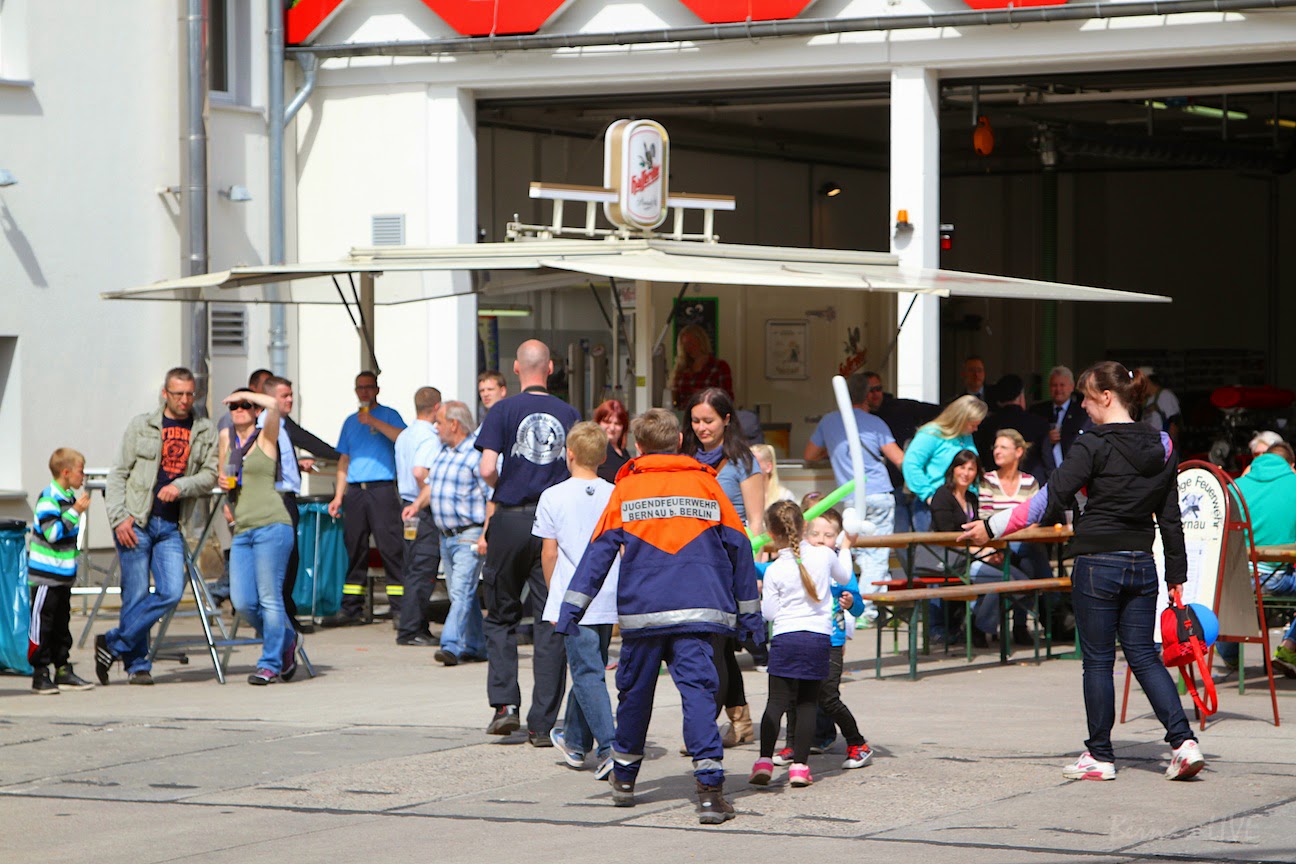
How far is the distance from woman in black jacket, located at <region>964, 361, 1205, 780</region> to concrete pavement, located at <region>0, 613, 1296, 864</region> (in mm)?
350

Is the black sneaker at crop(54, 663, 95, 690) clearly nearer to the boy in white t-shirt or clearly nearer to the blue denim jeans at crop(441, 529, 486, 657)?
the blue denim jeans at crop(441, 529, 486, 657)

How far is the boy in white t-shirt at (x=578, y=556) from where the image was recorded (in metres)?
8.38

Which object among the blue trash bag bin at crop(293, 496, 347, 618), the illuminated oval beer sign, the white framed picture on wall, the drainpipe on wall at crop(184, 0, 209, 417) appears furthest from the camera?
the white framed picture on wall

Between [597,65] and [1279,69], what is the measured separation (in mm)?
5872

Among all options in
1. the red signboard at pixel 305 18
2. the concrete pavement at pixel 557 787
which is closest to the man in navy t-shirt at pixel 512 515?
the concrete pavement at pixel 557 787

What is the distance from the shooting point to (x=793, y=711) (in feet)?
26.8

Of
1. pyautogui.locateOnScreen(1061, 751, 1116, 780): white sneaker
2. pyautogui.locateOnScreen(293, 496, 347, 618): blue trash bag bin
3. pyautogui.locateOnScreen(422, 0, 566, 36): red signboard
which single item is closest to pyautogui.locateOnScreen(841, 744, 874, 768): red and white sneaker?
pyautogui.locateOnScreen(1061, 751, 1116, 780): white sneaker

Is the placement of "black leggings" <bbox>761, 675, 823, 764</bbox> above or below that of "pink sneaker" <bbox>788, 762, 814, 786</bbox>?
above

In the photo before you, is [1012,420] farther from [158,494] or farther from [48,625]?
[48,625]

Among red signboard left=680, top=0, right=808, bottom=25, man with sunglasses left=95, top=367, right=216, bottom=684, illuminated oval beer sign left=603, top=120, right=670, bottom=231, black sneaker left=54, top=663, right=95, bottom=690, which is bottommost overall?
black sneaker left=54, top=663, right=95, bottom=690

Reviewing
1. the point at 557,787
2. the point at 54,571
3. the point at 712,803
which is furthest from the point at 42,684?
the point at 712,803

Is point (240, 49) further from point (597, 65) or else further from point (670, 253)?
point (670, 253)

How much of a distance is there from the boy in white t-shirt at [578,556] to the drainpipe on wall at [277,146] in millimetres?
9527

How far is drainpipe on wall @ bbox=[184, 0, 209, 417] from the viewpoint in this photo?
55.0 ft
